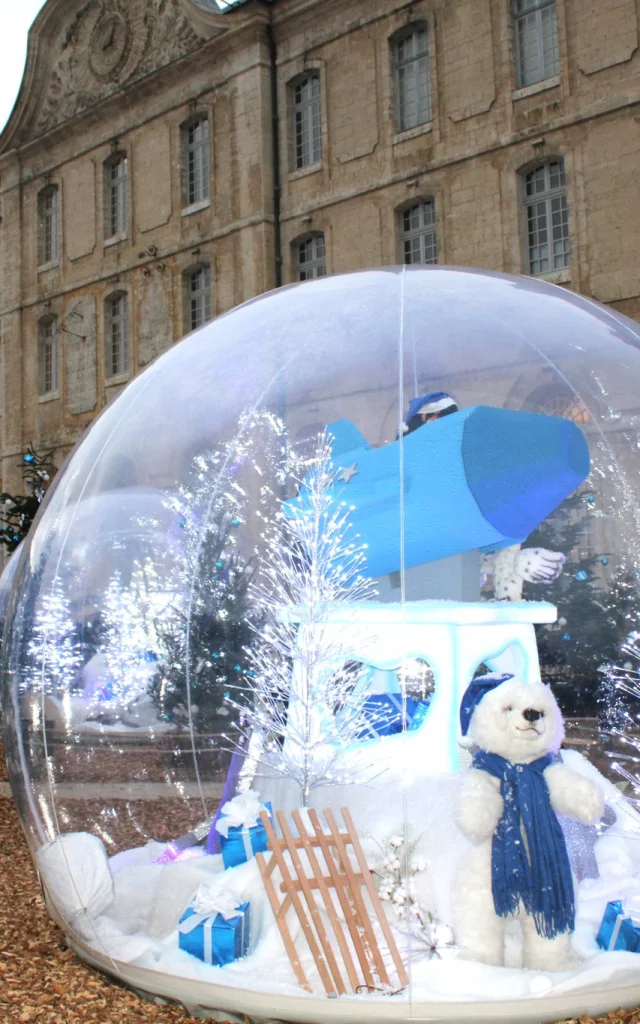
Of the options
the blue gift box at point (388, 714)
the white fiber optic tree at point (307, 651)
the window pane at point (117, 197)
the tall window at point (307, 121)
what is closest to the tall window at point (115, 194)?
the window pane at point (117, 197)

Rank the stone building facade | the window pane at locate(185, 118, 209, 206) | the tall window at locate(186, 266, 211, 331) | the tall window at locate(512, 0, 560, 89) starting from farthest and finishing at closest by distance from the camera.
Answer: the tall window at locate(186, 266, 211, 331) → the window pane at locate(185, 118, 209, 206) → the tall window at locate(512, 0, 560, 89) → the stone building facade

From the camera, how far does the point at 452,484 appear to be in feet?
12.1

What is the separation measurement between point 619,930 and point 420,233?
641 inches

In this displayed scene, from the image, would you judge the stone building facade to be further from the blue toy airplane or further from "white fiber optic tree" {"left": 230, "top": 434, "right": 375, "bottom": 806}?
"white fiber optic tree" {"left": 230, "top": 434, "right": 375, "bottom": 806}

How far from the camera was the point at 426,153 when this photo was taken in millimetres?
18109

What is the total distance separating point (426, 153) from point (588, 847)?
16272 millimetres

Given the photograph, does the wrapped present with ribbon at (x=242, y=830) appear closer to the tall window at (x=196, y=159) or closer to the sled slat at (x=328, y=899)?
the sled slat at (x=328, y=899)

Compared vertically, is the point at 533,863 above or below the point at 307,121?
below

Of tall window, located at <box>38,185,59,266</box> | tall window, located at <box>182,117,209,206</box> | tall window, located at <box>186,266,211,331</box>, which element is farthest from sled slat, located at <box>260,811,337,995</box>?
tall window, located at <box>38,185,59,266</box>

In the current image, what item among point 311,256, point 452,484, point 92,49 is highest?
point 92,49

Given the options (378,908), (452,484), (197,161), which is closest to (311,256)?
(197,161)

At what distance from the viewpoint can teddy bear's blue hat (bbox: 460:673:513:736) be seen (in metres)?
3.51

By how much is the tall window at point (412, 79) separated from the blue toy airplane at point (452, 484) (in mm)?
15965

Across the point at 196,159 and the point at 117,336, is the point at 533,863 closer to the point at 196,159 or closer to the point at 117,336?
the point at 196,159
